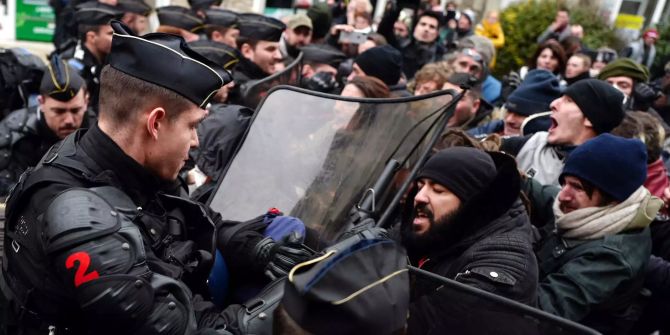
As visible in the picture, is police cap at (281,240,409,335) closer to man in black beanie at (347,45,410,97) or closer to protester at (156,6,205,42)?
man in black beanie at (347,45,410,97)

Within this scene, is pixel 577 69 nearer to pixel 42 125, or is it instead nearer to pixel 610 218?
pixel 610 218

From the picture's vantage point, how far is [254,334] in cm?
170

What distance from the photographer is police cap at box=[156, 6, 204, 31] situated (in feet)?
18.8

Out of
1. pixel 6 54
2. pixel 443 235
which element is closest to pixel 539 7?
pixel 6 54

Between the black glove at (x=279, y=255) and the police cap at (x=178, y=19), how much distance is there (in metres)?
4.18

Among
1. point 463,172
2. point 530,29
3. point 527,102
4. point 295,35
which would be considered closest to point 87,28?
point 295,35

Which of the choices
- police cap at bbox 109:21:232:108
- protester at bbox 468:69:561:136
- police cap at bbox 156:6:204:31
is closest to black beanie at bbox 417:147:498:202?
police cap at bbox 109:21:232:108

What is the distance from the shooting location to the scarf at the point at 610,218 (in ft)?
8.96

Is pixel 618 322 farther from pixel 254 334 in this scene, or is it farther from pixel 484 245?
pixel 254 334

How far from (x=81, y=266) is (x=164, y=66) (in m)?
0.60

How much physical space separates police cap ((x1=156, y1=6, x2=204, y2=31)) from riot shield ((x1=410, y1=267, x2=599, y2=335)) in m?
4.74

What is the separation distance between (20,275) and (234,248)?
25.3 inches

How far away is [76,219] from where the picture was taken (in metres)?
1.51

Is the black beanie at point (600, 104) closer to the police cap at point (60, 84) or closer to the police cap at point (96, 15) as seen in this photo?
the police cap at point (60, 84)
